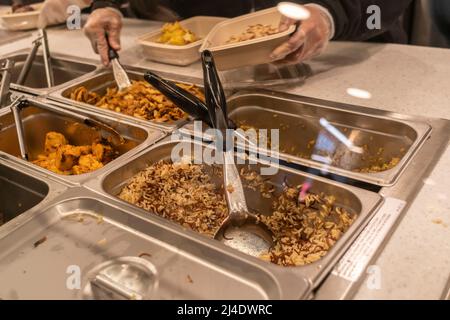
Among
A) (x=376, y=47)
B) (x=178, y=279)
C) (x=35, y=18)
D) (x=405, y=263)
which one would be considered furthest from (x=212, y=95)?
(x=35, y=18)

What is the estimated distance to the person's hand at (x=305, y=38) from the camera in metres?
1.30

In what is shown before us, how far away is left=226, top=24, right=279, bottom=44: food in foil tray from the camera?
4.58 feet

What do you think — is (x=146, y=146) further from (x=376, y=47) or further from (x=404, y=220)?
(x=376, y=47)

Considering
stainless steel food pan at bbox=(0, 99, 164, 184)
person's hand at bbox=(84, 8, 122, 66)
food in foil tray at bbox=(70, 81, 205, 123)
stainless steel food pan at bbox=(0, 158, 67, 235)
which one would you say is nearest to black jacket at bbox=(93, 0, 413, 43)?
person's hand at bbox=(84, 8, 122, 66)

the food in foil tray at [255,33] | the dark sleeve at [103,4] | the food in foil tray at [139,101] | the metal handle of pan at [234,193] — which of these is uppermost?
the dark sleeve at [103,4]

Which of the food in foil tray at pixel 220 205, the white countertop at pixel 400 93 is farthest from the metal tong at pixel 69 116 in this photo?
the white countertop at pixel 400 93

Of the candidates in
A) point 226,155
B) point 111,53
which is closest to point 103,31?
point 111,53

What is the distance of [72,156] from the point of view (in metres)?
1.23

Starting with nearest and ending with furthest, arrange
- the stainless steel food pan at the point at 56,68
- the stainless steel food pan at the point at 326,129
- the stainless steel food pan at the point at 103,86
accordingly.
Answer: the stainless steel food pan at the point at 326,129 → the stainless steel food pan at the point at 103,86 → the stainless steel food pan at the point at 56,68

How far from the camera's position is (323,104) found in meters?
1.29

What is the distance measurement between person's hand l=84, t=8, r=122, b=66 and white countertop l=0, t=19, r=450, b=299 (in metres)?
0.12

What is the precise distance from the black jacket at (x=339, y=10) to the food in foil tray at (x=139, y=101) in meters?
0.51

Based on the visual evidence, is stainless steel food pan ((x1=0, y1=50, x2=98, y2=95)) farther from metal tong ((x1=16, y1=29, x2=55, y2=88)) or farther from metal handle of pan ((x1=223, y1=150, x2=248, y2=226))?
metal handle of pan ((x1=223, y1=150, x2=248, y2=226))

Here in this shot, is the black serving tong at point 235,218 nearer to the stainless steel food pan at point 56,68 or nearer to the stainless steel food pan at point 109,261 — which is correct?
the stainless steel food pan at point 109,261
